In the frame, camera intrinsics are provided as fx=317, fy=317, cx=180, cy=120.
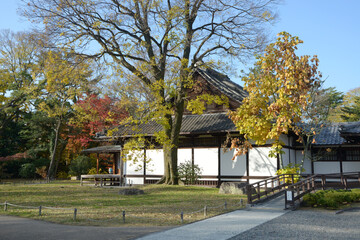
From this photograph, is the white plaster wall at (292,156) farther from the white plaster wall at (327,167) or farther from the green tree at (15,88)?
the green tree at (15,88)

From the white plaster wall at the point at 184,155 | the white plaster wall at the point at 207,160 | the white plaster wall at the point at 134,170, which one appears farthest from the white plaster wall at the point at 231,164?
the white plaster wall at the point at 134,170

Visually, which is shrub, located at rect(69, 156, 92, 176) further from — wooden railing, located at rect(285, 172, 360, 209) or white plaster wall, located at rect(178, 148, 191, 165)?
wooden railing, located at rect(285, 172, 360, 209)

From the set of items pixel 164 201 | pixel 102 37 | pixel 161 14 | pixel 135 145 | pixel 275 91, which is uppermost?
pixel 161 14

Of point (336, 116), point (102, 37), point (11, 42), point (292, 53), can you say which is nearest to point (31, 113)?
point (11, 42)

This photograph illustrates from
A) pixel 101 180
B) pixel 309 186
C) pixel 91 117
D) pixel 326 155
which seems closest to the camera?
pixel 309 186

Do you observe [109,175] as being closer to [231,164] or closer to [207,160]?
[207,160]

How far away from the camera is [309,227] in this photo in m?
8.92

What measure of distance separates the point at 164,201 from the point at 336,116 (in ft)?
115

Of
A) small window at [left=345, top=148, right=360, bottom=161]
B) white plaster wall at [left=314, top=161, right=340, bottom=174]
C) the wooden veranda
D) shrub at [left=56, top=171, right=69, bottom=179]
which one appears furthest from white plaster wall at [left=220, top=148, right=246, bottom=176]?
shrub at [left=56, top=171, right=69, bottom=179]

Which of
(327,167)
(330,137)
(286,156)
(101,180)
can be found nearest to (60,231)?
(101,180)

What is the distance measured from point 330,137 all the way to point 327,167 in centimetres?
213

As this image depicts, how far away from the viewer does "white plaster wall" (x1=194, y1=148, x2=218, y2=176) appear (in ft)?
68.2

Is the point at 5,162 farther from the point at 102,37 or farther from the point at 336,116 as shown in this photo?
the point at 336,116

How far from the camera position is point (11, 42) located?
31.1 metres
